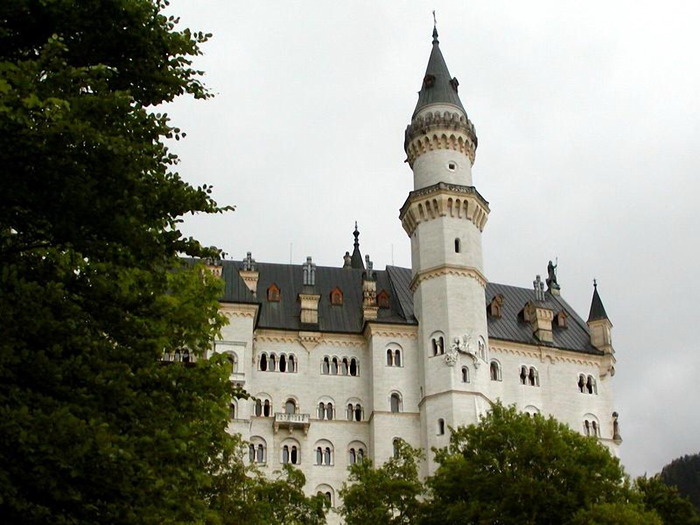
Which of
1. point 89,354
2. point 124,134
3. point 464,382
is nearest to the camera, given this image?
point 89,354

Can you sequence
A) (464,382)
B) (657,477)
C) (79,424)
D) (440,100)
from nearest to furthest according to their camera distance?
(79,424) < (657,477) < (464,382) < (440,100)

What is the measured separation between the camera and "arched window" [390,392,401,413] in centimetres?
6619

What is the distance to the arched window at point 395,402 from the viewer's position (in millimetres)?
66188

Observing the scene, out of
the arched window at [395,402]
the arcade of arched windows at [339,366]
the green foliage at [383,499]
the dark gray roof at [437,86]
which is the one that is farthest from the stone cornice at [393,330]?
the green foliage at [383,499]

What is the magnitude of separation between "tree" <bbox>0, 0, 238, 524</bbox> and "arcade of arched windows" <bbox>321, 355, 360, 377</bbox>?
4822 centimetres

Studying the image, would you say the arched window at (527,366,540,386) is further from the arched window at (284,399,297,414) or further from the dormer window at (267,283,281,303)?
the dormer window at (267,283,281,303)

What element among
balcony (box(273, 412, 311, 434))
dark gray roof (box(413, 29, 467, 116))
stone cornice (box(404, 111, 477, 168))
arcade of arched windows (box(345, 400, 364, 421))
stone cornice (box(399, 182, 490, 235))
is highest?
dark gray roof (box(413, 29, 467, 116))

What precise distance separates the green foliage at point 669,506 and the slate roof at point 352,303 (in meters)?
22.7

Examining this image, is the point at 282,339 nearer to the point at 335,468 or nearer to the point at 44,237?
the point at 335,468

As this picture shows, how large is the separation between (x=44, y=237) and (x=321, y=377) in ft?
169

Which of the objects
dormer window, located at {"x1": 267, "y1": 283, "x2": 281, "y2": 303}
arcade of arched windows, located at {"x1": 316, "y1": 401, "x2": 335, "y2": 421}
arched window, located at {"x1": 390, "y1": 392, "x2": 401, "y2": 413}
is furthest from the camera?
dormer window, located at {"x1": 267, "y1": 283, "x2": 281, "y2": 303}

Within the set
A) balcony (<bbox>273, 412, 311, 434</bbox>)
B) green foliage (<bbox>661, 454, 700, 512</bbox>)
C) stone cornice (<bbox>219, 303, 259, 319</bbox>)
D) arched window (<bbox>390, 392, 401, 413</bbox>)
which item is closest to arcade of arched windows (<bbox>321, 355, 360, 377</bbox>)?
arched window (<bbox>390, 392, 401, 413</bbox>)

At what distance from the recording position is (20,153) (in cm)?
1530

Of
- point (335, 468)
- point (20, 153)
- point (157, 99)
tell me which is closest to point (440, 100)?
point (335, 468)
